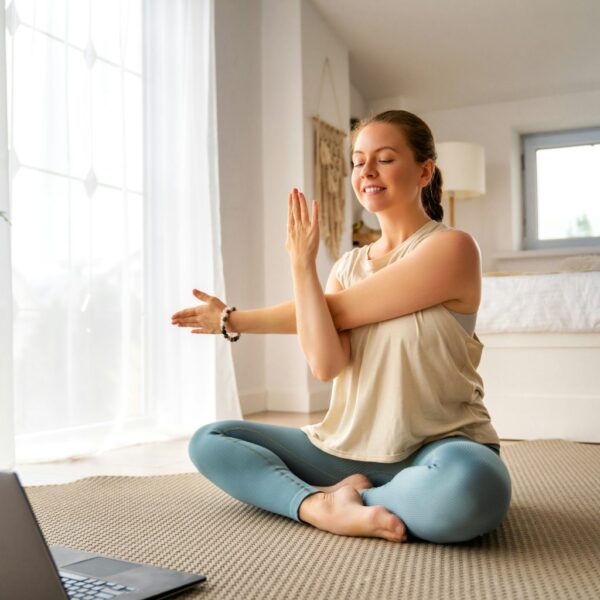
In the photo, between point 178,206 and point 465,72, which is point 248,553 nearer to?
point 178,206

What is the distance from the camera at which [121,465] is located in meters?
2.52

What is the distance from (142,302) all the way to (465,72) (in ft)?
11.0

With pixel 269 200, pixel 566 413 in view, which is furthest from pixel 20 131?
pixel 566 413

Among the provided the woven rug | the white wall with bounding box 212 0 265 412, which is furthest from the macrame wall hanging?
the woven rug

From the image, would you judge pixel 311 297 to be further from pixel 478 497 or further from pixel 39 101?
pixel 39 101

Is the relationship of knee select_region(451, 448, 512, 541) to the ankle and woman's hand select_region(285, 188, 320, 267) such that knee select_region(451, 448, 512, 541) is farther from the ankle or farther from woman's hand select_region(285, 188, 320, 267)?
woman's hand select_region(285, 188, 320, 267)

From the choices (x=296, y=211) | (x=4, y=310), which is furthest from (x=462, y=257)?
(x=4, y=310)

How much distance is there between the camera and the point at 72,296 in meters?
2.72

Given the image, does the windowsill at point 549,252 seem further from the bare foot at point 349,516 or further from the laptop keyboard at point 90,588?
the laptop keyboard at point 90,588

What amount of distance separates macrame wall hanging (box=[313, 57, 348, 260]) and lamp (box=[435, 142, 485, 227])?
0.92 metres

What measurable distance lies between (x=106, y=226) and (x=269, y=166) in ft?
5.14

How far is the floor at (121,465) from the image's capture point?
2.30 m

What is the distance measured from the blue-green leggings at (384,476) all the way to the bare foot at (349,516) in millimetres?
21

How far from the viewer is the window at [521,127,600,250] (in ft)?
19.6
